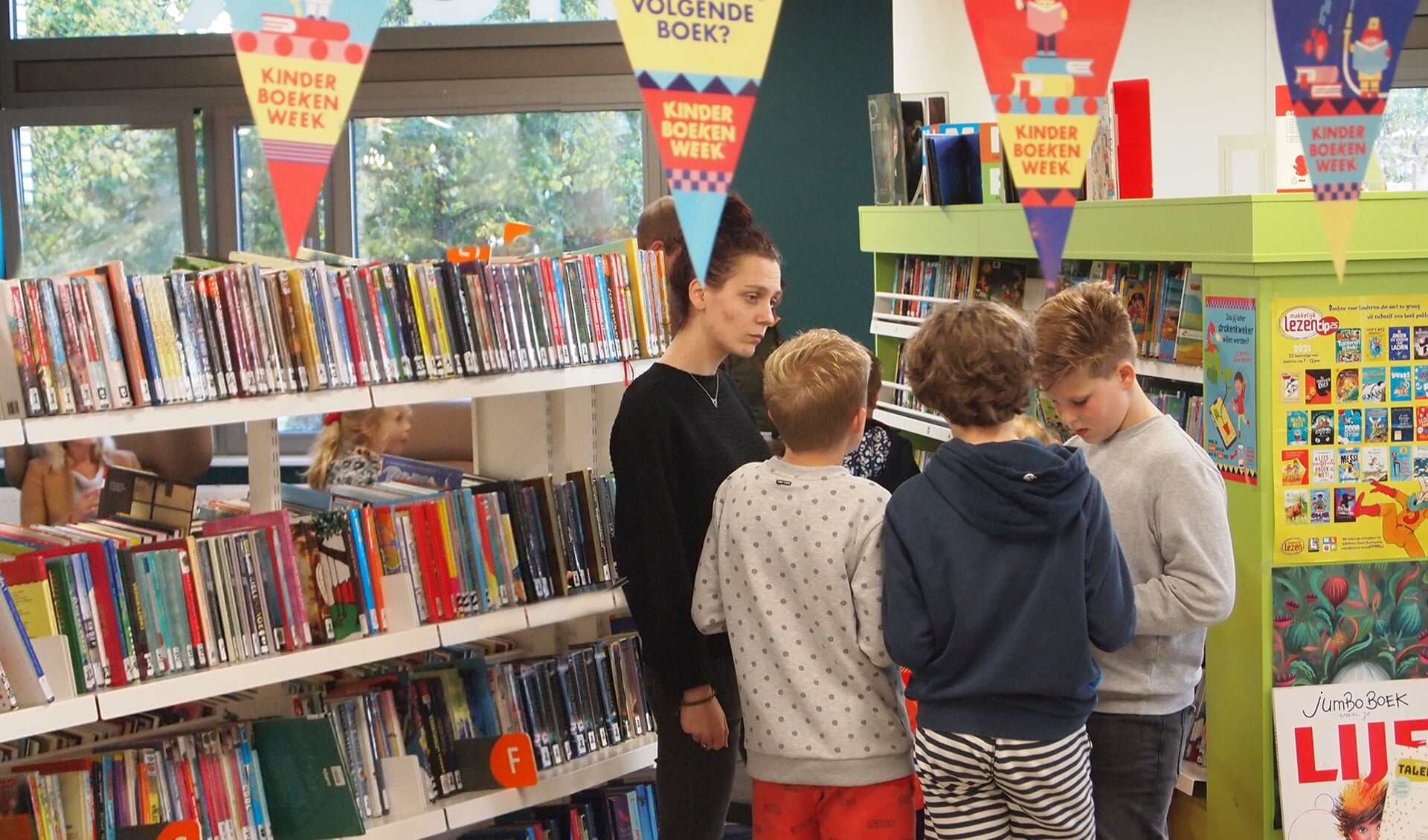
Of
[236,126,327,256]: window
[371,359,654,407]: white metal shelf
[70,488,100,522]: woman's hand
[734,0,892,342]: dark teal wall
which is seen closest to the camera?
[371,359,654,407]: white metal shelf

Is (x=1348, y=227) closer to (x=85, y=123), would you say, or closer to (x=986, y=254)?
(x=986, y=254)

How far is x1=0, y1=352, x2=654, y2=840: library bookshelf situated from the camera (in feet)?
7.10

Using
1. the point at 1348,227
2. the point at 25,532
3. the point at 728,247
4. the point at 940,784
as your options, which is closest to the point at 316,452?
the point at 25,532

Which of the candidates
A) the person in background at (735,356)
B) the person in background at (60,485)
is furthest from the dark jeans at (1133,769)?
the person in background at (60,485)

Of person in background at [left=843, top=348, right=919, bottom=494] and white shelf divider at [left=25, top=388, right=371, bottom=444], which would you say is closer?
white shelf divider at [left=25, top=388, right=371, bottom=444]

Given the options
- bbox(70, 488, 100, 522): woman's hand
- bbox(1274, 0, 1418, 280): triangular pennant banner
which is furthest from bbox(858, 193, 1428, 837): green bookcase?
bbox(70, 488, 100, 522): woman's hand

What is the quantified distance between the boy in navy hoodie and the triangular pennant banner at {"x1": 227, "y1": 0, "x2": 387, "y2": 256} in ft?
2.76

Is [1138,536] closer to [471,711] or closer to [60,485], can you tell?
[471,711]

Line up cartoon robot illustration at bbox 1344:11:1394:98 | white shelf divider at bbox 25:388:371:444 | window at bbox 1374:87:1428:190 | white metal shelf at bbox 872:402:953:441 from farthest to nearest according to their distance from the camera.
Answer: window at bbox 1374:87:1428:190
white metal shelf at bbox 872:402:953:441
white shelf divider at bbox 25:388:371:444
cartoon robot illustration at bbox 1344:11:1394:98

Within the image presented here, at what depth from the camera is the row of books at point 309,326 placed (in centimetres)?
216

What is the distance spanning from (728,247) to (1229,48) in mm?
4010

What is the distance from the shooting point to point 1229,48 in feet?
17.7

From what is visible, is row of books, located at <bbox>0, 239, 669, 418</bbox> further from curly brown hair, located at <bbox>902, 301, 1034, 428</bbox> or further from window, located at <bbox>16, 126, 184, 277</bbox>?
window, located at <bbox>16, 126, 184, 277</bbox>

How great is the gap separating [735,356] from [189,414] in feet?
5.66
